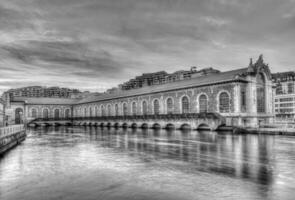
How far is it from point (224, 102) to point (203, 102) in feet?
15.8

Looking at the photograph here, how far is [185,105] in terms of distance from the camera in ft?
165

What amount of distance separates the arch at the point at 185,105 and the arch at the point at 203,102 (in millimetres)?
3206

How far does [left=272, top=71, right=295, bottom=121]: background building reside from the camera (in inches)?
3760

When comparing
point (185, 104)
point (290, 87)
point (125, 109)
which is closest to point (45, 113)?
point (125, 109)

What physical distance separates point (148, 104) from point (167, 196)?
170 feet

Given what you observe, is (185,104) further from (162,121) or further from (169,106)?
(162,121)

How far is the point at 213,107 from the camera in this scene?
4391 centimetres

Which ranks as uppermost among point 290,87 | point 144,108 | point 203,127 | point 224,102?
point 290,87

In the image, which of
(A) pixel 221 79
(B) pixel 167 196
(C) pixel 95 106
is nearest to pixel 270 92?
(A) pixel 221 79

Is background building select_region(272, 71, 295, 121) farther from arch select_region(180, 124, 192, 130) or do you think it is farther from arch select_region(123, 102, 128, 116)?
arch select_region(123, 102, 128, 116)

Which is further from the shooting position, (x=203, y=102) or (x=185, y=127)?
(x=185, y=127)

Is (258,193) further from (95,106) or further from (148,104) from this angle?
(95,106)

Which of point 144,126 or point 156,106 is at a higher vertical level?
point 156,106

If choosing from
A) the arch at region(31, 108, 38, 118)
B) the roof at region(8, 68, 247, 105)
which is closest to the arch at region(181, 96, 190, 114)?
the roof at region(8, 68, 247, 105)
